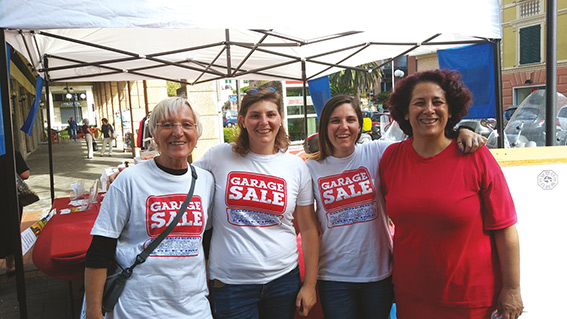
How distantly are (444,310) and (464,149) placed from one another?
774 mm

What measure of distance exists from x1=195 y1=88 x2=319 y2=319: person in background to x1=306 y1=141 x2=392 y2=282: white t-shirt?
0.08 meters

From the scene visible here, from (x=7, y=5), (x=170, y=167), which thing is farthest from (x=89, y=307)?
(x=7, y=5)

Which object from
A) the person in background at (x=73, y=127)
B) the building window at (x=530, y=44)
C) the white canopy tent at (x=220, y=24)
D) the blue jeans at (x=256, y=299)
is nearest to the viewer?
the blue jeans at (x=256, y=299)

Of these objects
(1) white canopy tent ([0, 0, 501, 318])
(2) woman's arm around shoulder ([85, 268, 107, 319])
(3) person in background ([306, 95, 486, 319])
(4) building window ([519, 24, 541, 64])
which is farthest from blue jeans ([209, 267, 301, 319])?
(4) building window ([519, 24, 541, 64])

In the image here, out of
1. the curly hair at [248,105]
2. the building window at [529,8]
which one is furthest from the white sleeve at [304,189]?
the building window at [529,8]

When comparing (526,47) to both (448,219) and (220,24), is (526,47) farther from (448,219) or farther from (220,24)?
(448,219)

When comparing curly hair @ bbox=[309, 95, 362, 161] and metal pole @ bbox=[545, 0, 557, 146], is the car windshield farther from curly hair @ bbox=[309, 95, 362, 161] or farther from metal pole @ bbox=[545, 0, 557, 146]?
curly hair @ bbox=[309, 95, 362, 161]

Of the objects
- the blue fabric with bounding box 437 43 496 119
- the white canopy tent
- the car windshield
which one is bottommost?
the car windshield

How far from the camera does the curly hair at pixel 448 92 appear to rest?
1.99 metres

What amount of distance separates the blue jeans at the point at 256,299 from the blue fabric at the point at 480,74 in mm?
3412

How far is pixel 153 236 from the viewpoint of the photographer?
67.5 inches

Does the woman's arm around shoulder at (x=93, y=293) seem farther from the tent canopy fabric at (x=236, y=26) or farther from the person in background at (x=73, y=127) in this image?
the person in background at (x=73, y=127)

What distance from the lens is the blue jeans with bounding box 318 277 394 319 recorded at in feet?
6.96

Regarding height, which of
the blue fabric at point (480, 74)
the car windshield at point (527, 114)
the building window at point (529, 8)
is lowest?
the car windshield at point (527, 114)
